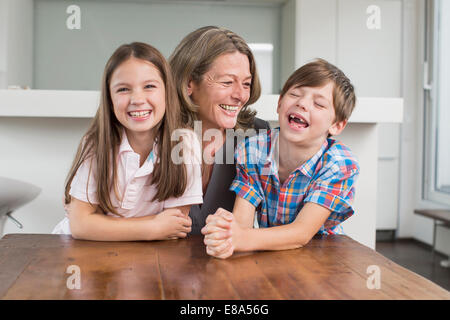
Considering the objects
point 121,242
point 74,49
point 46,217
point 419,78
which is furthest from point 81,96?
point 419,78

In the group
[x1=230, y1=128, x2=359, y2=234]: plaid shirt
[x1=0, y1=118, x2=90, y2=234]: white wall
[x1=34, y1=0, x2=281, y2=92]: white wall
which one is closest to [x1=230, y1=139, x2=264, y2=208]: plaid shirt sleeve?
[x1=230, y1=128, x2=359, y2=234]: plaid shirt

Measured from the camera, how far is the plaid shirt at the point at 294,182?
1.04 meters

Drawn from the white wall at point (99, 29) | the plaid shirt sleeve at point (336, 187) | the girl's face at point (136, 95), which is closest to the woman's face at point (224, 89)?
the girl's face at point (136, 95)

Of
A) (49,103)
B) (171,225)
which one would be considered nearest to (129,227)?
(171,225)

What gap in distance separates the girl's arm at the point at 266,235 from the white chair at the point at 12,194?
2.83 feet

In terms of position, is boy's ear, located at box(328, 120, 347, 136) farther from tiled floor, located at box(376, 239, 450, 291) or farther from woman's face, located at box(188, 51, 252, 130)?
tiled floor, located at box(376, 239, 450, 291)

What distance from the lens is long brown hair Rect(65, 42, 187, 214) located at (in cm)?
107

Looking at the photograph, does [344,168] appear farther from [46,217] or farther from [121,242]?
[46,217]

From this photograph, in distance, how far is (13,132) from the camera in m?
1.77

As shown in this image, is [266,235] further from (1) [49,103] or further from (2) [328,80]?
(1) [49,103]

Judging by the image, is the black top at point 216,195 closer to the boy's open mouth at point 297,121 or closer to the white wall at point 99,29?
the boy's open mouth at point 297,121

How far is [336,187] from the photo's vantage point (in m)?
1.04

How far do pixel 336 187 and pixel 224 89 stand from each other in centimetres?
44

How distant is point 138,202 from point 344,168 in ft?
1.63
